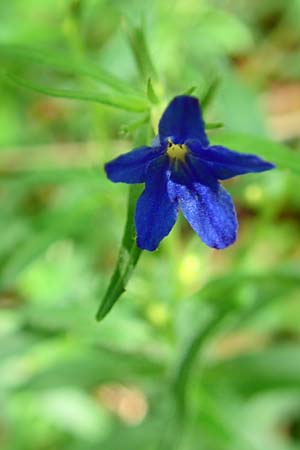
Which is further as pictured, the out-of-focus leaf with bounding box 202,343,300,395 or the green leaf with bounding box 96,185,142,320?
the out-of-focus leaf with bounding box 202,343,300,395

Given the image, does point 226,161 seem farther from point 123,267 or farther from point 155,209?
point 123,267

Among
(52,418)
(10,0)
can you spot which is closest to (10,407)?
(52,418)

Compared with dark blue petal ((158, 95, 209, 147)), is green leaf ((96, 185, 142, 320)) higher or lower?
lower

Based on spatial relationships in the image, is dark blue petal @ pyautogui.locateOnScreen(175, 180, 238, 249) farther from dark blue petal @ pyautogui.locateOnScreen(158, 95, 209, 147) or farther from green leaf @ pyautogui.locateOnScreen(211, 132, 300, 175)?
green leaf @ pyautogui.locateOnScreen(211, 132, 300, 175)

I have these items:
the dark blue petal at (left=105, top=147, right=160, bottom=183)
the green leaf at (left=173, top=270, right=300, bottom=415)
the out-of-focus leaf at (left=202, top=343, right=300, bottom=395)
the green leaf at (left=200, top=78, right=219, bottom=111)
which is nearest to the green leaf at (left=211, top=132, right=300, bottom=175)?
the green leaf at (left=200, top=78, right=219, bottom=111)

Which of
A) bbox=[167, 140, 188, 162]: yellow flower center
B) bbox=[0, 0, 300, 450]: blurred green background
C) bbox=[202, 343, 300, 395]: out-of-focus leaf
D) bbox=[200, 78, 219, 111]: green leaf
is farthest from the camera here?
bbox=[202, 343, 300, 395]: out-of-focus leaf

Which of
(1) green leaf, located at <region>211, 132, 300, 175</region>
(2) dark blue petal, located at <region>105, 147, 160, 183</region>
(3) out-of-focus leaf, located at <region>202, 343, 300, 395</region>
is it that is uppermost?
(1) green leaf, located at <region>211, 132, 300, 175</region>

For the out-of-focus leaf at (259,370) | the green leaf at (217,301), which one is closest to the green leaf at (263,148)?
the green leaf at (217,301)
